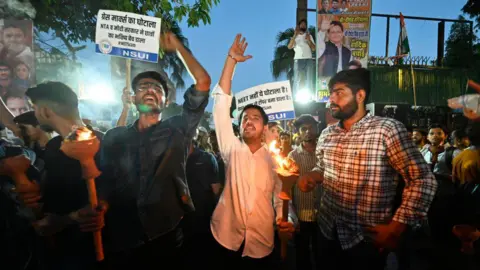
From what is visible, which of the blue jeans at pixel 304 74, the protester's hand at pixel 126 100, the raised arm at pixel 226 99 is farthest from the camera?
the blue jeans at pixel 304 74

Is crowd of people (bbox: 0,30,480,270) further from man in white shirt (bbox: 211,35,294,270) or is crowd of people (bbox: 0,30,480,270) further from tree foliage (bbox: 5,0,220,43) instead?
tree foliage (bbox: 5,0,220,43)

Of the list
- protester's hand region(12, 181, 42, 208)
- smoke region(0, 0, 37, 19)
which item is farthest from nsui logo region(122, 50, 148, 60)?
smoke region(0, 0, 37, 19)

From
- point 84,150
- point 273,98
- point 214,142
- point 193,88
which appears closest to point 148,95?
point 193,88

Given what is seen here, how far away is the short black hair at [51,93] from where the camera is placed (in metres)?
2.87

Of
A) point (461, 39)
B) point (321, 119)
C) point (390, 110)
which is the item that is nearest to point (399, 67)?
point (390, 110)

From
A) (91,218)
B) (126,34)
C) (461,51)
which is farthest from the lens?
(461,51)

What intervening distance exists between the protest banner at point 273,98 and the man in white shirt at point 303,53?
8.67 m

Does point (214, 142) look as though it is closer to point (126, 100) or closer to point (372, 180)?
point (126, 100)

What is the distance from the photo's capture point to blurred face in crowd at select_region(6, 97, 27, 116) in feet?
17.9

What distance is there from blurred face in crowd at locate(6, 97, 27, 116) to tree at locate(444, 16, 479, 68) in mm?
23235

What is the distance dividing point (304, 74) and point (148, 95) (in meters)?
13.2

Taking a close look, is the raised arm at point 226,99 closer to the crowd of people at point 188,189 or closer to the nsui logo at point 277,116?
the crowd of people at point 188,189

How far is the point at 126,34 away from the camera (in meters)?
4.56

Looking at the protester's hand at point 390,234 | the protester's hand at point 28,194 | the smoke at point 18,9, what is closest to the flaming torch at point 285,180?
the protester's hand at point 390,234
